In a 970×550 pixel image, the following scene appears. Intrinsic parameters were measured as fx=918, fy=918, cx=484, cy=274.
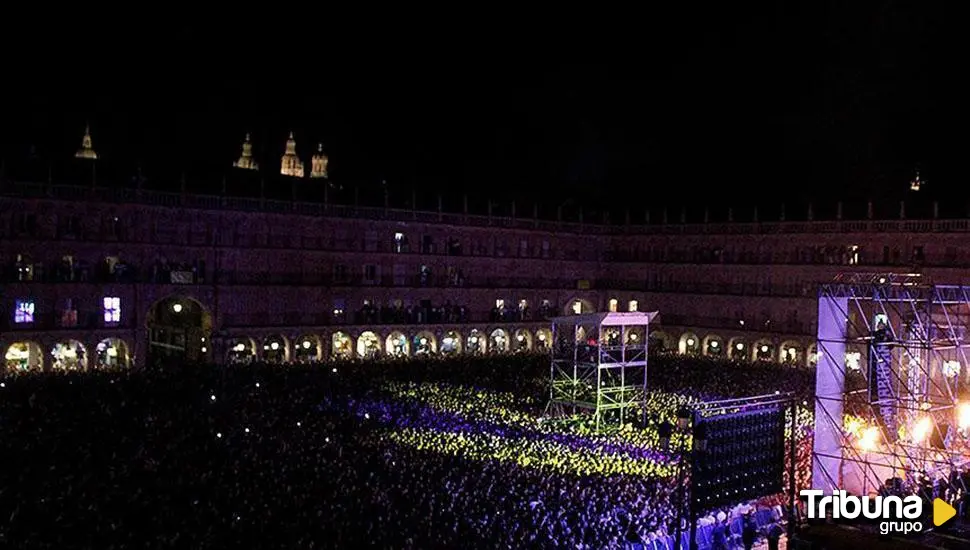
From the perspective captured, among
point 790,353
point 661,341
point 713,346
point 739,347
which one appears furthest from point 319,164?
point 790,353

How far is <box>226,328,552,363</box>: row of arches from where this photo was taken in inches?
1975

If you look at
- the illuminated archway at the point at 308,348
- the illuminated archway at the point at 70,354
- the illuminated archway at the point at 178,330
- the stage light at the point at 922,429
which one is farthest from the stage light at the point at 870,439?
the illuminated archway at the point at 70,354

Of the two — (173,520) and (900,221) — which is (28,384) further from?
(900,221)

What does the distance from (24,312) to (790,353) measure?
4151cm

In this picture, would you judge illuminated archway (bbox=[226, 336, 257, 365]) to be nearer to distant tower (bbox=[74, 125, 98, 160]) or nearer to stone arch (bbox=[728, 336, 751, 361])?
distant tower (bbox=[74, 125, 98, 160])

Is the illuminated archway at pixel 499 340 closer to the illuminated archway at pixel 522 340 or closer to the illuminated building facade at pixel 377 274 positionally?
the illuminated building facade at pixel 377 274

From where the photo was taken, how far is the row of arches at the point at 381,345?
165ft

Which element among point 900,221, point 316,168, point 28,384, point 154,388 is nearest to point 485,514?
point 154,388

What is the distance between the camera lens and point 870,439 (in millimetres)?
23484

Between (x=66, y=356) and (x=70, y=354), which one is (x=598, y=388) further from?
(x=66, y=356)

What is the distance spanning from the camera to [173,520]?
16.8m

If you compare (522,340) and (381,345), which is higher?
(381,345)

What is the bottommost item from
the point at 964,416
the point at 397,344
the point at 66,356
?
the point at 397,344

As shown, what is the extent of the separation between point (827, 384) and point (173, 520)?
15877 millimetres
